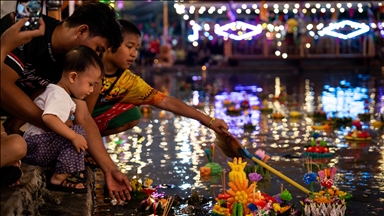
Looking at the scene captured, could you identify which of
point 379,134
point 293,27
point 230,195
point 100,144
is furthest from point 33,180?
point 293,27

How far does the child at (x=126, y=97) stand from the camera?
6480 mm

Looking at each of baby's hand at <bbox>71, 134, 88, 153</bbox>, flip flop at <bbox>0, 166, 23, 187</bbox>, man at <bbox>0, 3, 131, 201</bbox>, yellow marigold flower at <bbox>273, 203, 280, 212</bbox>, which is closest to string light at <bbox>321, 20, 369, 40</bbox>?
yellow marigold flower at <bbox>273, 203, 280, 212</bbox>

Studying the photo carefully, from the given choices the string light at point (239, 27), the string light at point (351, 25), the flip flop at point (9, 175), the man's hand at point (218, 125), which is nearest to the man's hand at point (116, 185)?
the flip flop at point (9, 175)

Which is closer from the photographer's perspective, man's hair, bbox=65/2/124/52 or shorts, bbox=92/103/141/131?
man's hair, bbox=65/2/124/52

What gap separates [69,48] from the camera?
539 cm

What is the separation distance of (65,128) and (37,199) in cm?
47

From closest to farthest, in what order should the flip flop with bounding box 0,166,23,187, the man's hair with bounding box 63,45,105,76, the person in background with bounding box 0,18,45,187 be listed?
the person in background with bounding box 0,18,45,187 → the flip flop with bounding box 0,166,23,187 → the man's hair with bounding box 63,45,105,76

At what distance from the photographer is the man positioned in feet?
16.5

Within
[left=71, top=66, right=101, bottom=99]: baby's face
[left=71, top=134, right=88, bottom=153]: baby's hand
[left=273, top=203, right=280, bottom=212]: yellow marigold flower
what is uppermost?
[left=71, top=66, right=101, bottom=99]: baby's face

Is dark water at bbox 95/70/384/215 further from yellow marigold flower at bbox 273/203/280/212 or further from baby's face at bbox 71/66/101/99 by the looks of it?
baby's face at bbox 71/66/101/99

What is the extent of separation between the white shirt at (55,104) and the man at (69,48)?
0.27ft

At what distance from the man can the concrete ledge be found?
267mm

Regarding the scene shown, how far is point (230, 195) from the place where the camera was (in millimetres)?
5430

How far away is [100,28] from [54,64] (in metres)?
0.46
